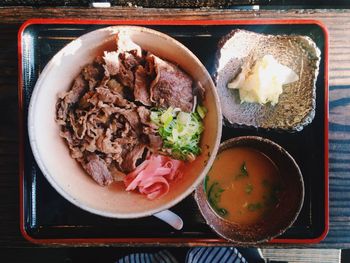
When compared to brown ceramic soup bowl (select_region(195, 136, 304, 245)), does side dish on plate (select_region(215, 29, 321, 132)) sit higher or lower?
higher

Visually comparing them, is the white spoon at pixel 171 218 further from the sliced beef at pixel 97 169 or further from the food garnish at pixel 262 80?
the food garnish at pixel 262 80

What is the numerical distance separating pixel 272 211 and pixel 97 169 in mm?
927

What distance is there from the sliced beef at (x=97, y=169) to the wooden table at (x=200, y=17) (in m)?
0.49

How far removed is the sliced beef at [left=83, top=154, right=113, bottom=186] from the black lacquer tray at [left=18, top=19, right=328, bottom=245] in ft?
1.04

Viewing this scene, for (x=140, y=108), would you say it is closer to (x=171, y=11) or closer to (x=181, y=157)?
(x=181, y=157)

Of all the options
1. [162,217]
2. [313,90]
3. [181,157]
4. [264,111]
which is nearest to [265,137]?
[264,111]

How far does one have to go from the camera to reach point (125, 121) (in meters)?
2.16

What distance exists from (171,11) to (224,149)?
73cm

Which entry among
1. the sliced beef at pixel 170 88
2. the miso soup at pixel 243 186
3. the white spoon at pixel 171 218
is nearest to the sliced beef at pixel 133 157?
the sliced beef at pixel 170 88

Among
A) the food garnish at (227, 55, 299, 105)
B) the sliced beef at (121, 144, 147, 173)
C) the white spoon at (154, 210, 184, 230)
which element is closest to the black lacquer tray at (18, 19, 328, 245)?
the white spoon at (154, 210, 184, 230)

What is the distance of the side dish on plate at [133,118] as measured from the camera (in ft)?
7.03

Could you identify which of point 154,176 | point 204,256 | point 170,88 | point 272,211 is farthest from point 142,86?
point 204,256

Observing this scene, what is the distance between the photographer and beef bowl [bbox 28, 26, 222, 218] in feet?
6.97

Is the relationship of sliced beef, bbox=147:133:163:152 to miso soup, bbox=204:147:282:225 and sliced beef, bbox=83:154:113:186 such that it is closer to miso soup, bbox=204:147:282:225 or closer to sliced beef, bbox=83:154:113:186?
sliced beef, bbox=83:154:113:186
